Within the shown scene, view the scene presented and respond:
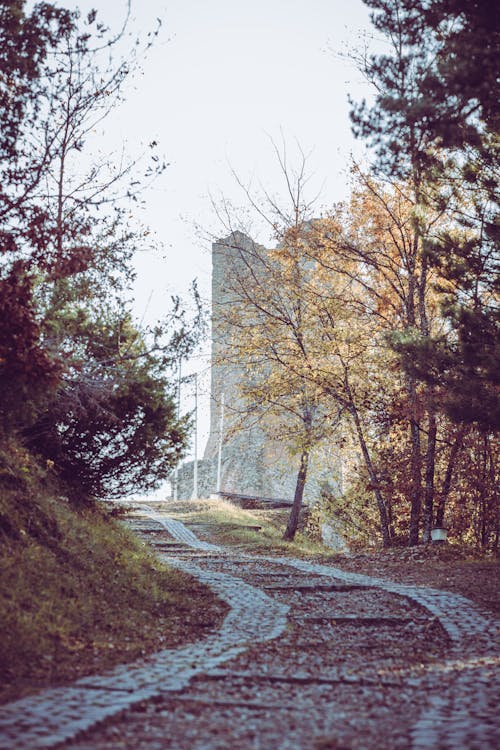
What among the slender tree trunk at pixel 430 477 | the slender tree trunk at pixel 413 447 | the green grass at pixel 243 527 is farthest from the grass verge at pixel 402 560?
the slender tree trunk at pixel 413 447

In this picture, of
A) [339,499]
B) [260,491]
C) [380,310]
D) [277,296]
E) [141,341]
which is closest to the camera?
[141,341]

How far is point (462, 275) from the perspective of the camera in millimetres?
9062

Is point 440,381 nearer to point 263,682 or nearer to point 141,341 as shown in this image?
point 141,341

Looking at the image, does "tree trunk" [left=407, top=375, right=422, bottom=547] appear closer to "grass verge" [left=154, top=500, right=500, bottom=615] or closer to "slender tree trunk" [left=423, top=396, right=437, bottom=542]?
"slender tree trunk" [left=423, top=396, right=437, bottom=542]

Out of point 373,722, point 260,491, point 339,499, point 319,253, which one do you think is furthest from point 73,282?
point 260,491

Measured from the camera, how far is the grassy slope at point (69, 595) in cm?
446

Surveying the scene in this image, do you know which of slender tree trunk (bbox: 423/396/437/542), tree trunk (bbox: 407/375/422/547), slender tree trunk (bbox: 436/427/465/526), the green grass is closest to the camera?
slender tree trunk (bbox: 436/427/465/526)

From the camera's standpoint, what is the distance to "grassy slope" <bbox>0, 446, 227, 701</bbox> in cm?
446

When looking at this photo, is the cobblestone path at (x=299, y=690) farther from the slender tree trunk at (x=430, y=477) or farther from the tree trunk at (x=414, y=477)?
the tree trunk at (x=414, y=477)

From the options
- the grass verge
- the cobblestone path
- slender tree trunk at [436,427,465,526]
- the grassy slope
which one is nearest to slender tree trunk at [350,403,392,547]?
the grass verge

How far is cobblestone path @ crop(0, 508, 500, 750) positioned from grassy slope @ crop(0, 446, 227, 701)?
366 millimetres

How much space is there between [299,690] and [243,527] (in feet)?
40.7

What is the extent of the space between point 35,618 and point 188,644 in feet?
3.77

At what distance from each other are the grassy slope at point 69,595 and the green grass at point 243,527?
5.04 metres
